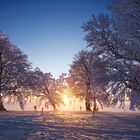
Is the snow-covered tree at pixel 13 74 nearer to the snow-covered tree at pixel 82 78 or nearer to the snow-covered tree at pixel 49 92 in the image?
the snow-covered tree at pixel 82 78

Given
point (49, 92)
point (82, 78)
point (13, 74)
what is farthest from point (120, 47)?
point (49, 92)

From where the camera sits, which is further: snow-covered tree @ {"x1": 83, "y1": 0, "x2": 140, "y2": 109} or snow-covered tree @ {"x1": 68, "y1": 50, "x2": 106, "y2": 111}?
snow-covered tree @ {"x1": 68, "y1": 50, "x2": 106, "y2": 111}

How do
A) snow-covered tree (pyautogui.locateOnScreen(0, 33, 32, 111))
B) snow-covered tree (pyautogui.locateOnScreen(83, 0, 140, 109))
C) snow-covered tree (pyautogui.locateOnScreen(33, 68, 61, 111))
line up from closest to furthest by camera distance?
snow-covered tree (pyautogui.locateOnScreen(83, 0, 140, 109)), snow-covered tree (pyautogui.locateOnScreen(0, 33, 32, 111)), snow-covered tree (pyautogui.locateOnScreen(33, 68, 61, 111))

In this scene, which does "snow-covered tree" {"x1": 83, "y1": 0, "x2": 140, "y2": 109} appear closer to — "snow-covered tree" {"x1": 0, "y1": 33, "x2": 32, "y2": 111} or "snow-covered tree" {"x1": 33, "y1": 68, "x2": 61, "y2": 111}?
"snow-covered tree" {"x1": 0, "y1": 33, "x2": 32, "y2": 111}

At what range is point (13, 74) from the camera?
1849 inches

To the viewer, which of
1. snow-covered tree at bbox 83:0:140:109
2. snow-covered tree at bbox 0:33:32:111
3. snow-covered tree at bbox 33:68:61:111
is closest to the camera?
snow-covered tree at bbox 83:0:140:109

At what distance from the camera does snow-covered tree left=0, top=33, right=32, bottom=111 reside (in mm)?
46750

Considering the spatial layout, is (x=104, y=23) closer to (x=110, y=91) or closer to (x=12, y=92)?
(x=110, y=91)

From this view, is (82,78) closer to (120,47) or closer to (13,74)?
(13,74)

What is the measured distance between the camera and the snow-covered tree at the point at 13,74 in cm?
4675

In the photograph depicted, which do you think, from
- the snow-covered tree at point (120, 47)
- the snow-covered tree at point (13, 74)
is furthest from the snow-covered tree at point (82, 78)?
the snow-covered tree at point (120, 47)

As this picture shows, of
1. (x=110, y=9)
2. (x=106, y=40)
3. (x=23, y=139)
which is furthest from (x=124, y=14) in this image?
(x=23, y=139)

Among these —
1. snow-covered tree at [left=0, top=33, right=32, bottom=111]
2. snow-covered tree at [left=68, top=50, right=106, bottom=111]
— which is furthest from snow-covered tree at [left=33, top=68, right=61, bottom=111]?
snow-covered tree at [left=0, top=33, right=32, bottom=111]

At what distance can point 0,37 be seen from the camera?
49.8 m
